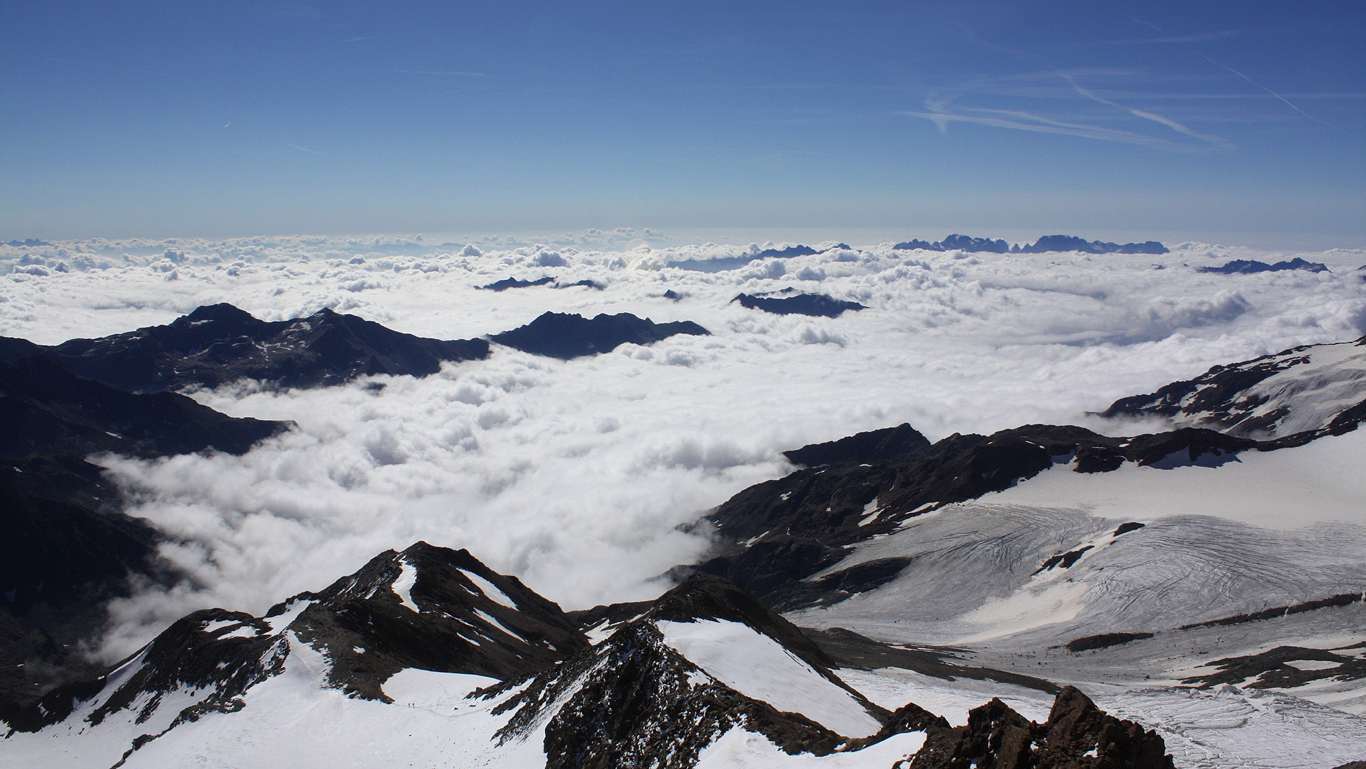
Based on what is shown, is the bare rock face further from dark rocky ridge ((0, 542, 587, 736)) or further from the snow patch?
dark rocky ridge ((0, 542, 587, 736))

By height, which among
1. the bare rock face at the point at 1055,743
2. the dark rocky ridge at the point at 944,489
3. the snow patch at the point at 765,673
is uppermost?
the bare rock face at the point at 1055,743

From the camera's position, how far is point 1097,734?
2034cm

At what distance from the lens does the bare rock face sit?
1978 cm

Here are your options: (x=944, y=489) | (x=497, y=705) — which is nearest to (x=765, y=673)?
(x=497, y=705)

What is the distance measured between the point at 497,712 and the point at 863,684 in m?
37.4

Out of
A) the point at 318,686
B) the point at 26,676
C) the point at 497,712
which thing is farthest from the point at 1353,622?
the point at 26,676

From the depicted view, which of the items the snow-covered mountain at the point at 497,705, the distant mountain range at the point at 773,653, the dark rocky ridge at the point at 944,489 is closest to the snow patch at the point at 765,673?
the snow-covered mountain at the point at 497,705

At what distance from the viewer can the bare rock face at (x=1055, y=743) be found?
1978cm

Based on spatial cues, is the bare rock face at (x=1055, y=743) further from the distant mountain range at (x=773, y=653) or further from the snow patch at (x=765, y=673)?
the snow patch at (x=765, y=673)

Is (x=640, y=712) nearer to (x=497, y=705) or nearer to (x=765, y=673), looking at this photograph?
(x=765, y=673)

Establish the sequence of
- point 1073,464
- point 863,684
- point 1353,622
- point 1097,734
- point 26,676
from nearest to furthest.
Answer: point 1097,734
point 863,684
point 1353,622
point 26,676
point 1073,464

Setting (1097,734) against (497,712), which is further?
(497,712)

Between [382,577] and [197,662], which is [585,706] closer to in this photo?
[197,662]

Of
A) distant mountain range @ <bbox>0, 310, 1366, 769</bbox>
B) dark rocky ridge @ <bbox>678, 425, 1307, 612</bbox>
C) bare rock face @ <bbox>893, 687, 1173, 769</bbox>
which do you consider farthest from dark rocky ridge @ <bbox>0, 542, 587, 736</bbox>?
dark rocky ridge @ <bbox>678, 425, 1307, 612</bbox>
